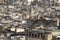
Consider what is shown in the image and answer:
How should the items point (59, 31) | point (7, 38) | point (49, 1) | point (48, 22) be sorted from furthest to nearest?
point (49, 1)
point (48, 22)
point (59, 31)
point (7, 38)

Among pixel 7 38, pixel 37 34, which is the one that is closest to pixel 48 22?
pixel 37 34

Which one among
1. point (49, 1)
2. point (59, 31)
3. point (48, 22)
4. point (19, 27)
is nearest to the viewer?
point (59, 31)

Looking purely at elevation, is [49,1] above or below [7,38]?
above

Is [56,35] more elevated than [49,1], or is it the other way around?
[49,1]

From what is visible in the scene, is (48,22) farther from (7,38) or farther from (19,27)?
(7,38)

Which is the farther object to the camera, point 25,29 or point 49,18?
point 49,18

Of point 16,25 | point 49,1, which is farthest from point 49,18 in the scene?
point 49,1

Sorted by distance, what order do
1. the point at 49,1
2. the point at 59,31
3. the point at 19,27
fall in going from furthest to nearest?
the point at 49,1 → the point at 19,27 → the point at 59,31

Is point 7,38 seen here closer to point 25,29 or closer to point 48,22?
point 25,29

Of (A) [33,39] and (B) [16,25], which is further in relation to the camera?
(B) [16,25]
